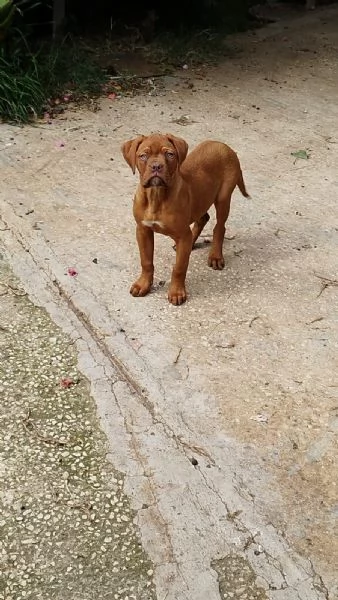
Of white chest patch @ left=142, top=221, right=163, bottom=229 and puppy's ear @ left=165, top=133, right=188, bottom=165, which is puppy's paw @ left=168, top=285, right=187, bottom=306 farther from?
puppy's ear @ left=165, top=133, right=188, bottom=165

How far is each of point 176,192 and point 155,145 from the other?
255 mm

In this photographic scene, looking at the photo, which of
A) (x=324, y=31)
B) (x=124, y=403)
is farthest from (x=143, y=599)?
(x=324, y=31)

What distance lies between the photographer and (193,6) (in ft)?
25.2

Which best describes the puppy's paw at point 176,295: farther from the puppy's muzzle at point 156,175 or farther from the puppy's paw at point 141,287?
the puppy's muzzle at point 156,175

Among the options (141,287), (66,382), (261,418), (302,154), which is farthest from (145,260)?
(302,154)

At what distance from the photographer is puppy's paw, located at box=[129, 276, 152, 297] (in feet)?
12.3

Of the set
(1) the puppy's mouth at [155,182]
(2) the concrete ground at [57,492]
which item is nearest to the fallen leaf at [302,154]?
(1) the puppy's mouth at [155,182]

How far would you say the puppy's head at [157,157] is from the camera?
3.21m

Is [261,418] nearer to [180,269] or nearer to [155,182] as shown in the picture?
[180,269]

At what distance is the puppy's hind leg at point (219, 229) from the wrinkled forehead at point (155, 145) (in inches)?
25.7

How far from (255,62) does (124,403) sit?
16.7ft

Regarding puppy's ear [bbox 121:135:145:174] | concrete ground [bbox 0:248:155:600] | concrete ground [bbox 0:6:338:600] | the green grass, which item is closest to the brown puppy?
puppy's ear [bbox 121:135:145:174]

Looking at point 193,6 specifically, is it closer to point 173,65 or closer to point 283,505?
point 173,65

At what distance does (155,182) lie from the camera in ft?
10.6
